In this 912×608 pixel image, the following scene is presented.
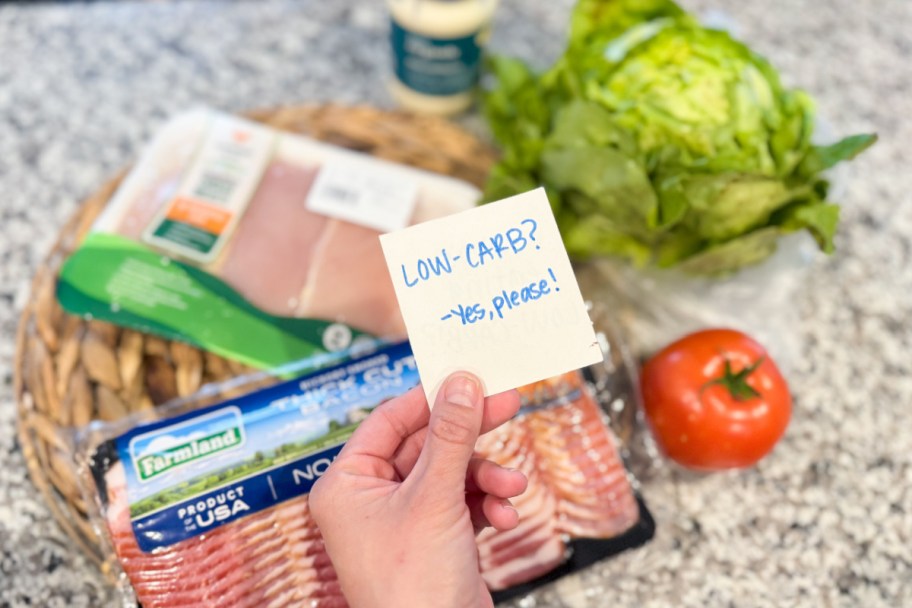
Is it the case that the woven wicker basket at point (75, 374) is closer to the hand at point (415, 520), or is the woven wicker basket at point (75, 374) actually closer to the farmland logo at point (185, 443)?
the farmland logo at point (185, 443)

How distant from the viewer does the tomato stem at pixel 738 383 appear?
28.9 inches

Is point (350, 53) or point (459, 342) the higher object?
point (459, 342)

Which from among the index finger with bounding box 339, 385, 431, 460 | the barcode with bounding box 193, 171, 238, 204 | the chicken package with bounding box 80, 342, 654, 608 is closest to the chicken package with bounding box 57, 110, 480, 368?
the barcode with bounding box 193, 171, 238, 204

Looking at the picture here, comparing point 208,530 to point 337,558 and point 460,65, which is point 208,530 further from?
point 460,65

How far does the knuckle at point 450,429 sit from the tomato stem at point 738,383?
1.17 feet

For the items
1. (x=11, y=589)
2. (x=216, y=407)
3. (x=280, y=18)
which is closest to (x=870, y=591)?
(x=216, y=407)

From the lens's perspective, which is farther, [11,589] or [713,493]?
[713,493]

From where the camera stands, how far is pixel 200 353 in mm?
822

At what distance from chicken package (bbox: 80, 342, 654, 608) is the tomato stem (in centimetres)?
12

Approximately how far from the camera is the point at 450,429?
0.49 meters

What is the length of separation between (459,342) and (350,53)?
2.56ft

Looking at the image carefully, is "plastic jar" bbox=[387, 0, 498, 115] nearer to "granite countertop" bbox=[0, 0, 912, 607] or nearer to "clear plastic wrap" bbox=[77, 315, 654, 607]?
"granite countertop" bbox=[0, 0, 912, 607]

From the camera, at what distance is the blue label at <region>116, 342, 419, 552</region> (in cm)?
65

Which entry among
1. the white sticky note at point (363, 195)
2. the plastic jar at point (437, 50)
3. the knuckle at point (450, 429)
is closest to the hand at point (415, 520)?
the knuckle at point (450, 429)
